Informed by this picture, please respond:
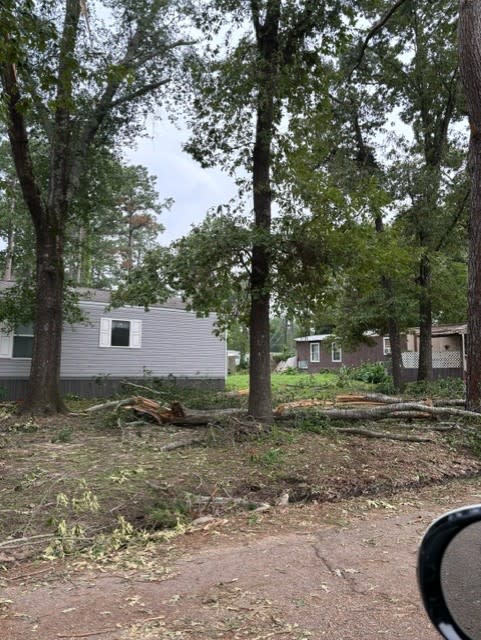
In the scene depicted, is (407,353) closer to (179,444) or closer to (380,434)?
(380,434)

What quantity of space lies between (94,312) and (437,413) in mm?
11595

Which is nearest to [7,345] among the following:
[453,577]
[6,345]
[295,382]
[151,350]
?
[6,345]

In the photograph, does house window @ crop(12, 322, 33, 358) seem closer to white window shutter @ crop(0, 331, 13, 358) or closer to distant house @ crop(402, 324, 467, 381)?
white window shutter @ crop(0, 331, 13, 358)

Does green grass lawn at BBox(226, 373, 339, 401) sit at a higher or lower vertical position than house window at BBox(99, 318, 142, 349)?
lower

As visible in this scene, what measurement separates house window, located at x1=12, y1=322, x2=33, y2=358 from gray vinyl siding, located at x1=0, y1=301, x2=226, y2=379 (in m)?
0.20

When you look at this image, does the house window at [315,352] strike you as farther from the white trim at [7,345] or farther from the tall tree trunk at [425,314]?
the white trim at [7,345]

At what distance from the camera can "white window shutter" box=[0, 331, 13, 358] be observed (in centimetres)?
1484

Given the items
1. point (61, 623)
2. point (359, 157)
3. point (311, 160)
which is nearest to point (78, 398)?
point (311, 160)

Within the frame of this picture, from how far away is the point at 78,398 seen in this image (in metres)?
15.4

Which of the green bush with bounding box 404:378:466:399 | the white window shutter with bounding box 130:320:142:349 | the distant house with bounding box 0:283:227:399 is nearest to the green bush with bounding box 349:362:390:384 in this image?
the green bush with bounding box 404:378:466:399

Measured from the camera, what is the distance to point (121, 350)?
55.7 ft

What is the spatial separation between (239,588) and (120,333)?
14610 millimetres

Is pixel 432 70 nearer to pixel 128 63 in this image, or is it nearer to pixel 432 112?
pixel 432 112

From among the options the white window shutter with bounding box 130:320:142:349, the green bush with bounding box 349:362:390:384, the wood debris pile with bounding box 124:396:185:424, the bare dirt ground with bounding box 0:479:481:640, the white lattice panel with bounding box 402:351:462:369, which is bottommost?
the bare dirt ground with bounding box 0:479:481:640
